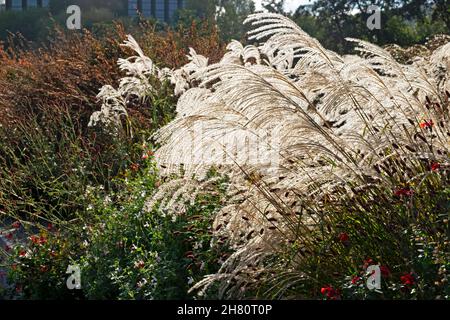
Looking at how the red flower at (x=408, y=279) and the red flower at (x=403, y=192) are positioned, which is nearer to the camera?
the red flower at (x=408, y=279)

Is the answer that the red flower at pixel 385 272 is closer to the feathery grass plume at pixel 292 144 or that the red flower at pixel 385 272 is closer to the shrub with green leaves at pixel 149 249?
the feathery grass plume at pixel 292 144

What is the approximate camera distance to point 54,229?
7500 millimetres

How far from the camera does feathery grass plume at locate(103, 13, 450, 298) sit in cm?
456

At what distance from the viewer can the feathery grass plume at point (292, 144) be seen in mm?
4562

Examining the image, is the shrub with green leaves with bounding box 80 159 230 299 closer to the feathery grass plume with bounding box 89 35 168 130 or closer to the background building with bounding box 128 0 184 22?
the feathery grass plume with bounding box 89 35 168 130

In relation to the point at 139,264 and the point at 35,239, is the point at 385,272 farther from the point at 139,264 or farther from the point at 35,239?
the point at 35,239

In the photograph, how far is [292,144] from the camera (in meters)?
4.64

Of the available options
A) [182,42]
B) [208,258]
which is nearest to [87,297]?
[208,258]

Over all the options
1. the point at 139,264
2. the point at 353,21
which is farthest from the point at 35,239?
the point at 353,21

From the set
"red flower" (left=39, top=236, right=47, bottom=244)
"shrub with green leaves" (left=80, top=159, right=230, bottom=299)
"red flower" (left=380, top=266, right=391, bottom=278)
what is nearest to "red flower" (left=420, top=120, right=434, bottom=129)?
"red flower" (left=380, top=266, right=391, bottom=278)

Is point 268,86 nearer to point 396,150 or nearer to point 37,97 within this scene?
point 396,150

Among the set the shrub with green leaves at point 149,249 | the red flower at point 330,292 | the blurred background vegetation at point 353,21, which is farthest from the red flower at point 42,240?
the blurred background vegetation at point 353,21

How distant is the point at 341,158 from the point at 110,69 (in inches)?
267
